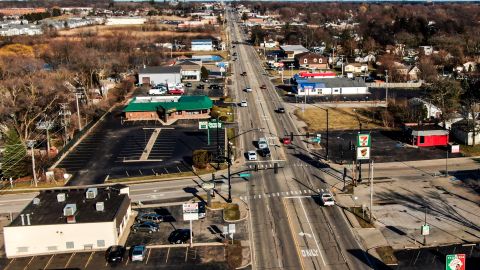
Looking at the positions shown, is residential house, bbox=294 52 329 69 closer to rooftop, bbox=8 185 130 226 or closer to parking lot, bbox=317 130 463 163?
parking lot, bbox=317 130 463 163

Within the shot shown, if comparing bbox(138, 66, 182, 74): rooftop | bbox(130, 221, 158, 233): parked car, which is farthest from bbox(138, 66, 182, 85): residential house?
bbox(130, 221, 158, 233): parked car

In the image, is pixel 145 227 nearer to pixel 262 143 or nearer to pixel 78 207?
pixel 78 207

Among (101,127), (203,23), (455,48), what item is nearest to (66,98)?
(101,127)

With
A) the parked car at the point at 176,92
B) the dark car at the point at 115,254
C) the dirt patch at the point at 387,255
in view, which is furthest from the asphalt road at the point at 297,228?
the parked car at the point at 176,92

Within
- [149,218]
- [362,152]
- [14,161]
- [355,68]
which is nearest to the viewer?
[149,218]

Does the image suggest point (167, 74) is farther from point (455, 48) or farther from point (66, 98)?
point (455, 48)

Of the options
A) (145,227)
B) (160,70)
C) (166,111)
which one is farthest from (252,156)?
(160,70)

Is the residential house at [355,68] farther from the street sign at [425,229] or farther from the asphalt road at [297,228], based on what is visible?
the street sign at [425,229]
